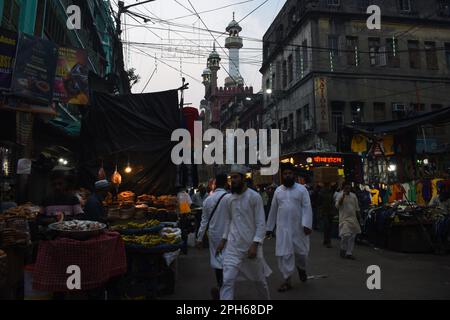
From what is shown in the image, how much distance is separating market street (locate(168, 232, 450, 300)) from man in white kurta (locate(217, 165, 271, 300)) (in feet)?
4.11

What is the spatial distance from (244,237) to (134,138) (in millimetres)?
5549

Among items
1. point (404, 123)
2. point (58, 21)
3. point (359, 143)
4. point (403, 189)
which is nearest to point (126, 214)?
point (404, 123)

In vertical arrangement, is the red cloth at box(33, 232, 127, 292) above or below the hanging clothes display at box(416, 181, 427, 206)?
below

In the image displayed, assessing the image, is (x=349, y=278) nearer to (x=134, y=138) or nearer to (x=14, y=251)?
(x=14, y=251)

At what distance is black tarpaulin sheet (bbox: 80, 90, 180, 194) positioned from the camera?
9.20 m

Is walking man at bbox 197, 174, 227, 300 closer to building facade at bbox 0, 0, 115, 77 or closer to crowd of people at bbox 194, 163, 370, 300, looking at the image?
crowd of people at bbox 194, 163, 370, 300

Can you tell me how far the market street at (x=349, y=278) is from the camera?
5.75 metres

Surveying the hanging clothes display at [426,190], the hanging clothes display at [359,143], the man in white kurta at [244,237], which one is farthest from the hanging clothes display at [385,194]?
the man in white kurta at [244,237]

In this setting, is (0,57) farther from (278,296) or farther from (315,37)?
(315,37)

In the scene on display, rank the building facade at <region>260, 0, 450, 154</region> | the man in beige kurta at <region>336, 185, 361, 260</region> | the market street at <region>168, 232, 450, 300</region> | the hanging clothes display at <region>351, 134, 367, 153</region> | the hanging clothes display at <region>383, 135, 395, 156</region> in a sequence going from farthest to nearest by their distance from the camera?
the building facade at <region>260, 0, 450, 154</region>
the hanging clothes display at <region>351, 134, 367, 153</region>
the hanging clothes display at <region>383, 135, 395, 156</region>
the man in beige kurta at <region>336, 185, 361, 260</region>
the market street at <region>168, 232, 450, 300</region>

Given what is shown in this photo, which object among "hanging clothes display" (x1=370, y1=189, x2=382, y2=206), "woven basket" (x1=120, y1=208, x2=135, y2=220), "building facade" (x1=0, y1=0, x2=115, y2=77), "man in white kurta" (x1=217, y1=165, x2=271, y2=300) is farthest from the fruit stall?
"hanging clothes display" (x1=370, y1=189, x2=382, y2=206)

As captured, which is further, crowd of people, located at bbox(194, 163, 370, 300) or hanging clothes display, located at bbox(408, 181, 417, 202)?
hanging clothes display, located at bbox(408, 181, 417, 202)
